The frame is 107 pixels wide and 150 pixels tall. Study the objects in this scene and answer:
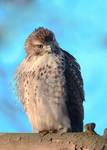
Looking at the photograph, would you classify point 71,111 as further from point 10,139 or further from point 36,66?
point 10,139

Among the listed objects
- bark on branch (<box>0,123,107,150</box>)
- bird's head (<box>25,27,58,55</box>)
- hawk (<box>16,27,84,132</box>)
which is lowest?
bark on branch (<box>0,123,107,150</box>)

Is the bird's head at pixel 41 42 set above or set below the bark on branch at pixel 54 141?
above

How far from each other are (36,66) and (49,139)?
2556mm

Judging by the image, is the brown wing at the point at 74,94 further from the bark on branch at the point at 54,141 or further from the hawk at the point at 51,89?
the bark on branch at the point at 54,141

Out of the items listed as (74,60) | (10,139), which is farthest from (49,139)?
(74,60)

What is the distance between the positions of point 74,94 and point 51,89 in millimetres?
488

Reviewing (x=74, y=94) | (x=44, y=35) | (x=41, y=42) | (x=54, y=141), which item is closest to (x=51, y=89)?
(x=74, y=94)

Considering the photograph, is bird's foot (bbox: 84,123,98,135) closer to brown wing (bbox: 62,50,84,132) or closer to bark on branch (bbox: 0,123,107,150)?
bark on branch (bbox: 0,123,107,150)

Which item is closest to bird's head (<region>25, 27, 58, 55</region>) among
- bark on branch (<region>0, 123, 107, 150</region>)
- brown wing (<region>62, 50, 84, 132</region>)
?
brown wing (<region>62, 50, 84, 132</region>)

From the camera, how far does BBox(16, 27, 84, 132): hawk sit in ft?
22.9

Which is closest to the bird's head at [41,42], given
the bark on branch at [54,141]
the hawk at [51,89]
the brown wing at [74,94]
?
the hawk at [51,89]

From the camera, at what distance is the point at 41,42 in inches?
299

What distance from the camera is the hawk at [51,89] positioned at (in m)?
6.96

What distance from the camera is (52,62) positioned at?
707 cm
